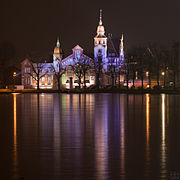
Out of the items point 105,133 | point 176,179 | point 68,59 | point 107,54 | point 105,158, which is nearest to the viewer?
point 176,179

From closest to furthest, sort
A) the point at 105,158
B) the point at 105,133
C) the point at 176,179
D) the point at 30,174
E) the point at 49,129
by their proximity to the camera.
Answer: the point at 176,179 < the point at 30,174 < the point at 105,158 < the point at 105,133 < the point at 49,129

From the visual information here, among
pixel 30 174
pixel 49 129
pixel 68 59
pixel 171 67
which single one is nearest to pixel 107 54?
pixel 68 59

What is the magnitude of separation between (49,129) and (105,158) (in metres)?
6.12

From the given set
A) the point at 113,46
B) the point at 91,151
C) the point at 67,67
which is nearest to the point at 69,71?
the point at 67,67

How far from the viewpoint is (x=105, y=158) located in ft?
33.7

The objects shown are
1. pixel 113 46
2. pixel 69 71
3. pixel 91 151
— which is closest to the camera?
pixel 91 151

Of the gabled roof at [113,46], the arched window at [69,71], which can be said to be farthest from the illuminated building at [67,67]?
the gabled roof at [113,46]

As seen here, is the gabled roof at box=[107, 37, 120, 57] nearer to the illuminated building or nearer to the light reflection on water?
the illuminated building

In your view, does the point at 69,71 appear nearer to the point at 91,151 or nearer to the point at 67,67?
the point at 67,67

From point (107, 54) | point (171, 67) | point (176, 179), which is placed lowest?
point (176, 179)

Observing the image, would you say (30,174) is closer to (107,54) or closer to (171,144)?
(171,144)

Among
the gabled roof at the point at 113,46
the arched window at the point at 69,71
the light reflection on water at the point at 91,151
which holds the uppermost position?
the gabled roof at the point at 113,46

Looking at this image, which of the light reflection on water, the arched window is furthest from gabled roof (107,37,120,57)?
the light reflection on water

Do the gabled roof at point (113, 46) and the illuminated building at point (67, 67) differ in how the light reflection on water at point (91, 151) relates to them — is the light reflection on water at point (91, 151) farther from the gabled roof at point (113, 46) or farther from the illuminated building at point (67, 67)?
the gabled roof at point (113, 46)
